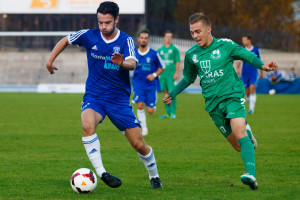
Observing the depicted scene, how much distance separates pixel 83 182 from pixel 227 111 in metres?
1.87

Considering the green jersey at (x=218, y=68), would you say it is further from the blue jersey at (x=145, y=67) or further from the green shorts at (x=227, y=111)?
the blue jersey at (x=145, y=67)

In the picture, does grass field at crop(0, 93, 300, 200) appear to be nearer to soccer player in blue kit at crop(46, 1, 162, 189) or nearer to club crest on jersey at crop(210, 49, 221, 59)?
soccer player in blue kit at crop(46, 1, 162, 189)

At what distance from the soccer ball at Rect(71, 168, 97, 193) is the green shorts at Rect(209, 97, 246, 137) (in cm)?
169

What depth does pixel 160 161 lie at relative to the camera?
30.2 ft

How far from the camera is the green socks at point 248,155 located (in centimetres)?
673

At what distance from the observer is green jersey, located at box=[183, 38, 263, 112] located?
718cm

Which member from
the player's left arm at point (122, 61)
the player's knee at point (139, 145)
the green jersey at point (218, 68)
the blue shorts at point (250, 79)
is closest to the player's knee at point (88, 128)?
the player's knee at point (139, 145)

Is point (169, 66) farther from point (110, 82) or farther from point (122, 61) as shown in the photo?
point (122, 61)

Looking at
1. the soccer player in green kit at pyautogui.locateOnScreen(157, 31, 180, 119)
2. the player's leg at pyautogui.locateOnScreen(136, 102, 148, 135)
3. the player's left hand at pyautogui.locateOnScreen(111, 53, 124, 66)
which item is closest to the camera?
the player's left hand at pyautogui.locateOnScreen(111, 53, 124, 66)

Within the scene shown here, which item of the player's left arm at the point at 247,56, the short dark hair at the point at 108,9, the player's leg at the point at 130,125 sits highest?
the short dark hair at the point at 108,9

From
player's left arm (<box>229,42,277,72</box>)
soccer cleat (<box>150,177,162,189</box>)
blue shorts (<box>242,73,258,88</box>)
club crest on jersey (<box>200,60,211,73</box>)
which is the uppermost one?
player's left arm (<box>229,42,277,72</box>)

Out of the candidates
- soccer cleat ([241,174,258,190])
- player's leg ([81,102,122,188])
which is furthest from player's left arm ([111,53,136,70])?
soccer cleat ([241,174,258,190])

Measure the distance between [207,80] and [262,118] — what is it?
1065 cm

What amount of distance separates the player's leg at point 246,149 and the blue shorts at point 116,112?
1.15 m
